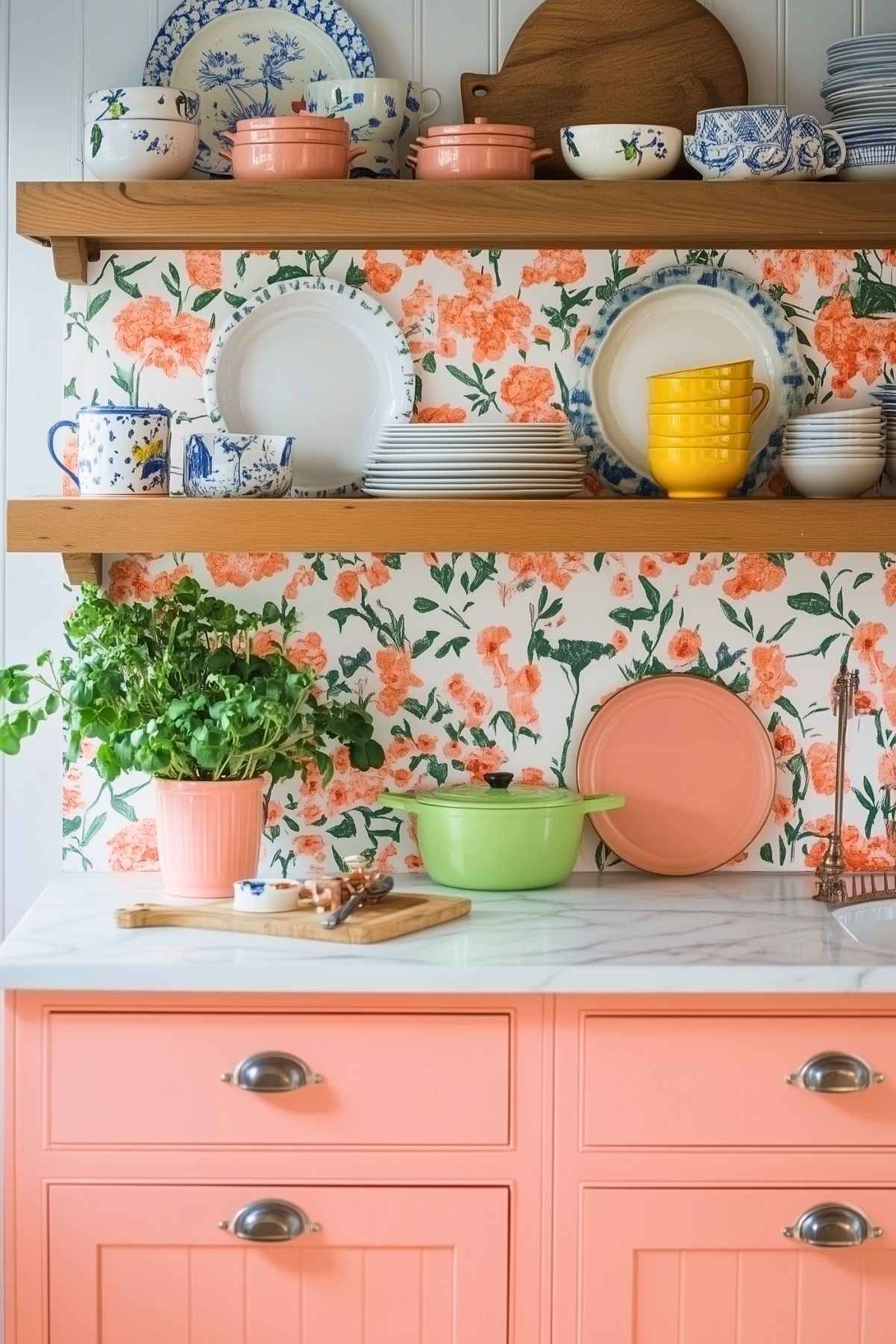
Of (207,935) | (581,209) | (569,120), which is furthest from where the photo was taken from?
(569,120)

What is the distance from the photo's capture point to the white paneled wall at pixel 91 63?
233 centimetres

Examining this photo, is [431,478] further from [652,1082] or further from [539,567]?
[652,1082]

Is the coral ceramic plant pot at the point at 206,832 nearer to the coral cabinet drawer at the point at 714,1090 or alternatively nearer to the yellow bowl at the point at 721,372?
the coral cabinet drawer at the point at 714,1090

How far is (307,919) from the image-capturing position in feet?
6.50

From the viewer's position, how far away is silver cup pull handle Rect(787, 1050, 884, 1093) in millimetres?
1859

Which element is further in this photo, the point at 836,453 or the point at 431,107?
the point at 431,107

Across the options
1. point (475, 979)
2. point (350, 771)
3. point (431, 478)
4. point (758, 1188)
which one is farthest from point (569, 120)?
point (758, 1188)

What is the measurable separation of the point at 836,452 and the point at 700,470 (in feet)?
0.62

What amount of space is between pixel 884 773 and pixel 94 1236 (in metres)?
1.31

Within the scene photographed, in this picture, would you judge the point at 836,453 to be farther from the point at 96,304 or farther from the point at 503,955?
the point at 96,304

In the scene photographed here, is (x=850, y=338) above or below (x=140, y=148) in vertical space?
below

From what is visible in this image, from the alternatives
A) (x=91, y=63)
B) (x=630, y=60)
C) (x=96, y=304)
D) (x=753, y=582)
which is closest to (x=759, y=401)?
(x=753, y=582)

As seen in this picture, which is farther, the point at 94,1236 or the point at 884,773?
the point at 884,773

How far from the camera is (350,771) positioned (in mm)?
2377
